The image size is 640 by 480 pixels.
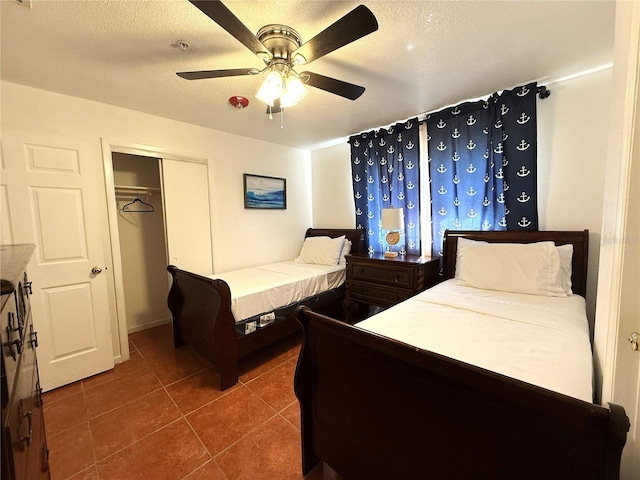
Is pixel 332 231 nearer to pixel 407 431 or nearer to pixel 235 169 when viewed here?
pixel 235 169

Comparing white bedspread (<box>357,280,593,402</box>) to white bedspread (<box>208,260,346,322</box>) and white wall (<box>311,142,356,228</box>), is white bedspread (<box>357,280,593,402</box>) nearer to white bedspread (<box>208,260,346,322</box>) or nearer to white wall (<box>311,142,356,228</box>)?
white bedspread (<box>208,260,346,322</box>)

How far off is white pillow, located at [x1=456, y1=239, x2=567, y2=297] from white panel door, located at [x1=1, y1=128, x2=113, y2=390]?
3.12 meters

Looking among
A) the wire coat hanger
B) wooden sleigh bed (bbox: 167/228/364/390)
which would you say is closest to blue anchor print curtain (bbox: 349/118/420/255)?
wooden sleigh bed (bbox: 167/228/364/390)

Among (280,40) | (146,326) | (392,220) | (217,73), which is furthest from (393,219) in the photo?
(146,326)

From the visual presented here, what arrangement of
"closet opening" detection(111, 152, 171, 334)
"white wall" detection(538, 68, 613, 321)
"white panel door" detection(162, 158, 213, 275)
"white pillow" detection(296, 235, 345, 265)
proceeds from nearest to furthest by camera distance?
"white wall" detection(538, 68, 613, 321), "white panel door" detection(162, 158, 213, 275), "closet opening" detection(111, 152, 171, 334), "white pillow" detection(296, 235, 345, 265)

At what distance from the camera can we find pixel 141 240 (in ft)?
10.7

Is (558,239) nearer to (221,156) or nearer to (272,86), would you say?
(272,86)

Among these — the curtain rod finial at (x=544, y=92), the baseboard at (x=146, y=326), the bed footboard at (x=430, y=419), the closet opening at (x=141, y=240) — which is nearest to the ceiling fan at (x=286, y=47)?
the bed footboard at (x=430, y=419)

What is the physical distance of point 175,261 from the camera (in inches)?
109

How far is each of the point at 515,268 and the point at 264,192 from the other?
2.81 metres

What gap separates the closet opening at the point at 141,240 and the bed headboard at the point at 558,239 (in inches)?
128

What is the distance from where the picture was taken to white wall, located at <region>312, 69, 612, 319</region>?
197cm

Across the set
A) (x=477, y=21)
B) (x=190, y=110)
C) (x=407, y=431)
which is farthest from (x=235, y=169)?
(x=407, y=431)

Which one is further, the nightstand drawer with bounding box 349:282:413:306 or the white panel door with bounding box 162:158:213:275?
the white panel door with bounding box 162:158:213:275
